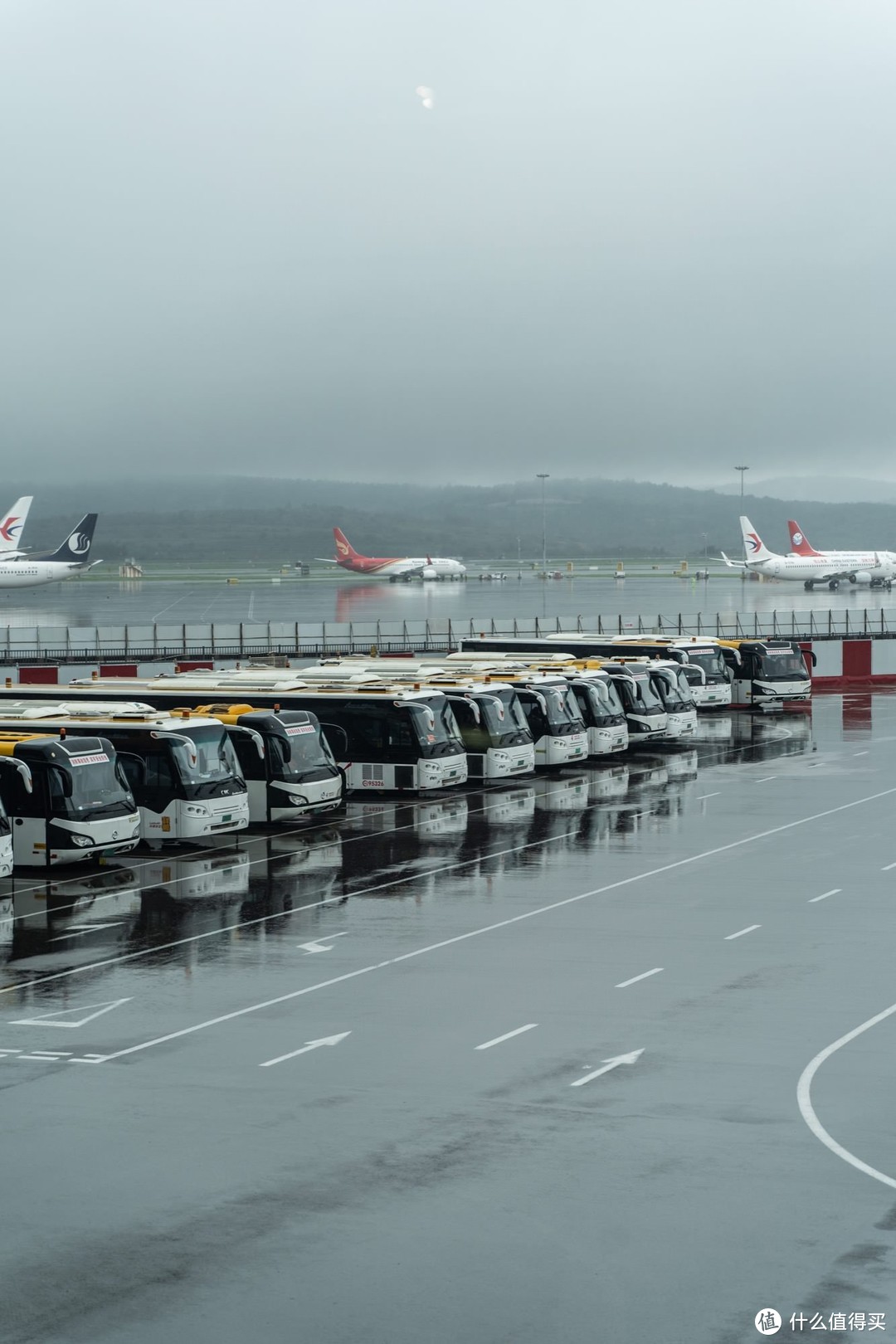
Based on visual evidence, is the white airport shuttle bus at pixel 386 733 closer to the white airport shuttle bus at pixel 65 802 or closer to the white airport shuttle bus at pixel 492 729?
the white airport shuttle bus at pixel 492 729

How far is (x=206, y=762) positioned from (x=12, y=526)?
375 ft

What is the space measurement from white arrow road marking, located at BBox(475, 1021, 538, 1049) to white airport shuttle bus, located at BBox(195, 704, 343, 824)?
719 inches

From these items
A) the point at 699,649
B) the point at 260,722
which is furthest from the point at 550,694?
the point at 699,649

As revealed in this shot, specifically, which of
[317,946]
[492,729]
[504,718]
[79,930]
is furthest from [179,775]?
[504,718]

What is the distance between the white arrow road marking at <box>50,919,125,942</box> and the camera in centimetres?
2697

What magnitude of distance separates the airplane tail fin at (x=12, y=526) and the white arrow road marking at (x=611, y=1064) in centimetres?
13164

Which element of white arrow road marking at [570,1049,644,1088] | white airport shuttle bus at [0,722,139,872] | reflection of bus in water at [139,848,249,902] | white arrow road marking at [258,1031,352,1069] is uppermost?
white airport shuttle bus at [0,722,139,872]

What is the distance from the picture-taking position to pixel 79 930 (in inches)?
1088

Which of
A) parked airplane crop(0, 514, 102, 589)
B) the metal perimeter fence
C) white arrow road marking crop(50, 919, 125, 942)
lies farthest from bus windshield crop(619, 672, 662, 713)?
parked airplane crop(0, 514, 102, 589)

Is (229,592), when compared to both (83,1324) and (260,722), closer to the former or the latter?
(260,722)

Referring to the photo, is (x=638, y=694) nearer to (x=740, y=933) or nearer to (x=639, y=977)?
(x=740, y=933)

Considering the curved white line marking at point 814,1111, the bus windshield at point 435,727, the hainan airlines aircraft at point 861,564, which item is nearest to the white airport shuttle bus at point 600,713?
the bus windshield at point 435,727

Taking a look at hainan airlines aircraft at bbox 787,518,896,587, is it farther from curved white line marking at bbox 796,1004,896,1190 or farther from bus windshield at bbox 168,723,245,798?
curved white line marking at bbox 796,1004,896,1190

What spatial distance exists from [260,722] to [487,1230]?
25.7 metres
